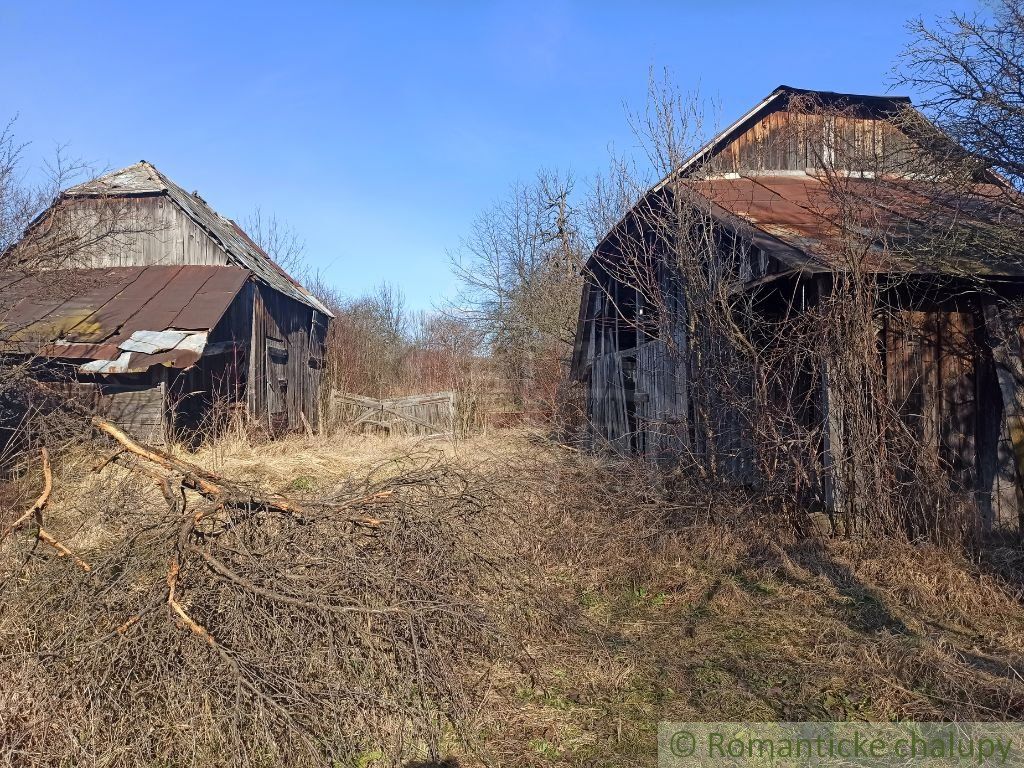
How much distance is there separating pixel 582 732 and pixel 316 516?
184 centimetres

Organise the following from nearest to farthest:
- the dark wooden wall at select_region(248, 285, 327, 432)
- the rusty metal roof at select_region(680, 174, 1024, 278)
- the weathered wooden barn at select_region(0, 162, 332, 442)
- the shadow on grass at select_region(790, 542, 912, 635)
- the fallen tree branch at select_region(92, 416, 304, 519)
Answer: the fallen tree branch at select_region(92, 416, 304, 519) < the shadow on grass at select_region(790, 542, 912, 635) < the rusty metal roof at select_region(680, 174, 1024, 278) < the weathered wooden barn at select_region(0, 162, 332, 442) < the dark wooden wall at select_region(248, 285, 327, 432)

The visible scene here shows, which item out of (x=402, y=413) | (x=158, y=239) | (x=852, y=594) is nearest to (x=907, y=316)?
(x=852, y=594)

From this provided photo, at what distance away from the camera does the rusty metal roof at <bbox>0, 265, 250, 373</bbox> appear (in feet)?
36.2

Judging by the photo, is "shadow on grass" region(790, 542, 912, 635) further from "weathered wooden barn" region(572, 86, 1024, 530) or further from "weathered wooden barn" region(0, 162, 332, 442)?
"weathered wooden barn" region(0, 162, 332, 442)

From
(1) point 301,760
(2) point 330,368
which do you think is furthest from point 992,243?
(2) point 330,368

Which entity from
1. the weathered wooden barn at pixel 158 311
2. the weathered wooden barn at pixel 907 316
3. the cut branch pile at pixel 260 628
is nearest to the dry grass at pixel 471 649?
the cut branch pile at pixel 260 628

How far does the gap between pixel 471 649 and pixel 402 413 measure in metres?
13.5

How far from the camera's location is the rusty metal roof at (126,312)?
36.2 feet

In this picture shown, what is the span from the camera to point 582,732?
12.5 ft

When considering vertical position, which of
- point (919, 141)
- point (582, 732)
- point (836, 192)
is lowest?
point (582, 732)

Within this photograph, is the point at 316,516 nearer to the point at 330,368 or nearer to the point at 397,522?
the point at 397,522

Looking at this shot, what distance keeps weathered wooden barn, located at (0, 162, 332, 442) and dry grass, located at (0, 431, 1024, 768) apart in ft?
19.1

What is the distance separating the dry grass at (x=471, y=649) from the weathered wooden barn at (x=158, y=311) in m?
5.82

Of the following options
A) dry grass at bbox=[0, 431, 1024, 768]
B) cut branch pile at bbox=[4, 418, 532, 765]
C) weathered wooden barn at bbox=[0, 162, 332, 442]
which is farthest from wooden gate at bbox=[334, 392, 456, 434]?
cut branch pile at bbox=[4, 418, 532, 765]
